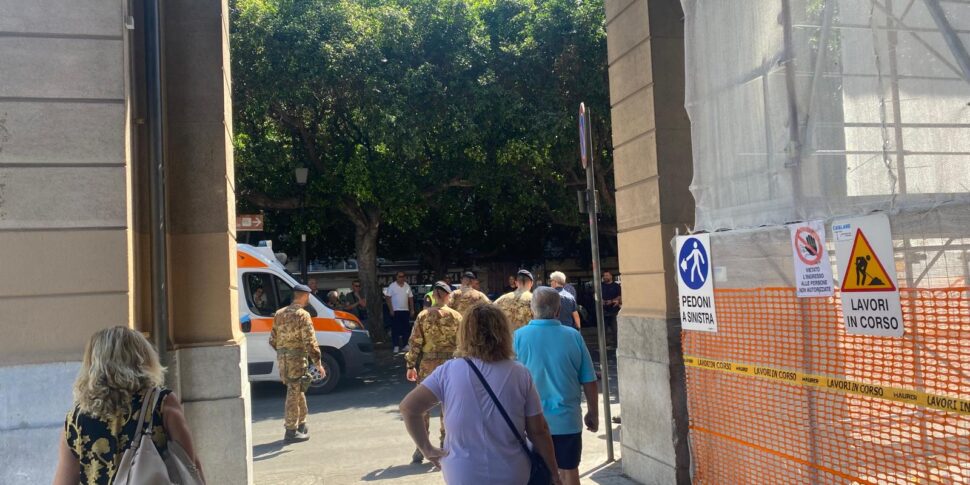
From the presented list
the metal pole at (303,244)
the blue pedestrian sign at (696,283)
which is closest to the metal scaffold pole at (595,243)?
the blue pedestrian sign at (696,283)

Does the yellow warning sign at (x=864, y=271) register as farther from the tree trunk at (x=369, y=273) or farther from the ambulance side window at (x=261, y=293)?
the tree trunk at (x=369, y=273)

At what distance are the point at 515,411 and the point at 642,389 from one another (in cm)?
321

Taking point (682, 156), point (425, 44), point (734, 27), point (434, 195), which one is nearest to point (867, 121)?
point (734, 27)

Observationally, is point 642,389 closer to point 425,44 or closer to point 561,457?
point 561,457

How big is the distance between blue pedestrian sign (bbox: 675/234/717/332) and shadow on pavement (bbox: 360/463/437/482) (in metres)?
2.99

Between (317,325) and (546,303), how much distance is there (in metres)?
7.73

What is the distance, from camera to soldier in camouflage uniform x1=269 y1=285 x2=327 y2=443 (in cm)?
873

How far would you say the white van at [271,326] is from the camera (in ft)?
38.1

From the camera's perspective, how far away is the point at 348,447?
27.2ft

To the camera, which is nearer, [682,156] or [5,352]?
[5,352]

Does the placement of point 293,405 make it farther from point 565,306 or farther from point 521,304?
point 565,306

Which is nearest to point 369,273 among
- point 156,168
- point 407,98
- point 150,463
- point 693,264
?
A: point 407,98

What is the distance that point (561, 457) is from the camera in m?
4.84

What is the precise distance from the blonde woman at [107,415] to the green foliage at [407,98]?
12781mm
